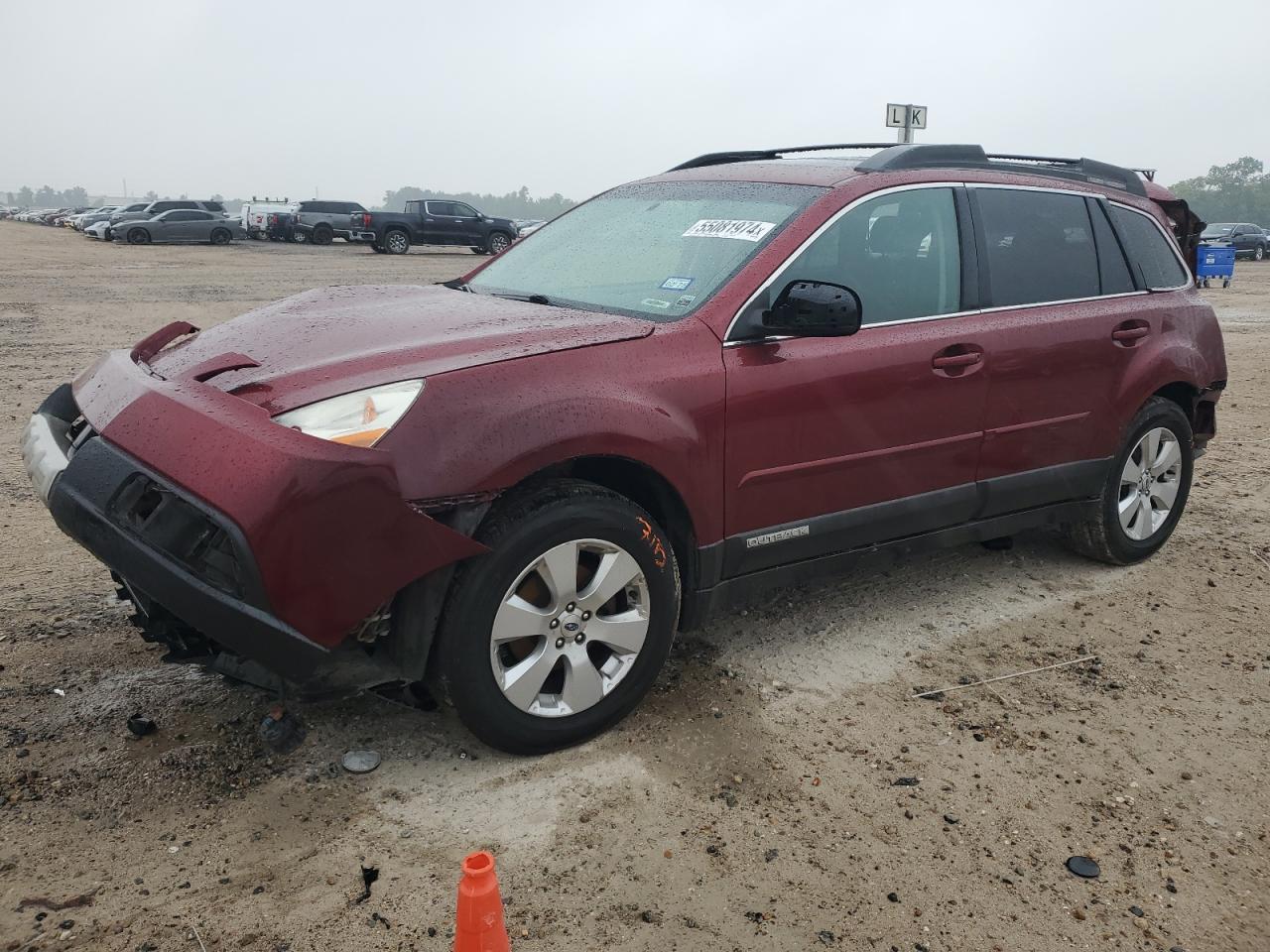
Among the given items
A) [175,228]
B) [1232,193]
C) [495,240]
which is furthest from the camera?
[1232,193]

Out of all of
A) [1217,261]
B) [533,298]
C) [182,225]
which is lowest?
[1217,261]

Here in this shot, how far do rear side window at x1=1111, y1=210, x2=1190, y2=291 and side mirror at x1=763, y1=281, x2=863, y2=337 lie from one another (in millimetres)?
2204

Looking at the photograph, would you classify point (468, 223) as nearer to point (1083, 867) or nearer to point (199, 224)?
point (199, 224)

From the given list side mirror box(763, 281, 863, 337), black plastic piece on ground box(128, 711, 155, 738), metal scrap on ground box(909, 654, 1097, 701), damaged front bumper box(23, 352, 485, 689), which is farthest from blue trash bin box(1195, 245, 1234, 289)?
black plastic piece on ground box(128, 711, 155, 738)

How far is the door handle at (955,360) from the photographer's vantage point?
12.8ft

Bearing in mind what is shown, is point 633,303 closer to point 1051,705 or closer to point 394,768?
point 394,768

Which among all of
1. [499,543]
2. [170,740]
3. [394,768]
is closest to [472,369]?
[499,543]

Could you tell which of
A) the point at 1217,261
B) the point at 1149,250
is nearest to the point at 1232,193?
the point at 1217,261

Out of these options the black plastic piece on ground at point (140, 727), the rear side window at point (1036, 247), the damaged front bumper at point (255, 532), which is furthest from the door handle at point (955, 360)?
the black plastic piece on ground at point (140, 727)

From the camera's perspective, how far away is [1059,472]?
4508mm

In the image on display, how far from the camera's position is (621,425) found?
10.1 ft

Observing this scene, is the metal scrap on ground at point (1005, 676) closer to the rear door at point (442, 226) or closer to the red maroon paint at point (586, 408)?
the red maroon paint at point (586, 408)

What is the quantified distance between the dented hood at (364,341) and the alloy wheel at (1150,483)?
2.86 metres

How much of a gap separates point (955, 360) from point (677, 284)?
1.16 metres
